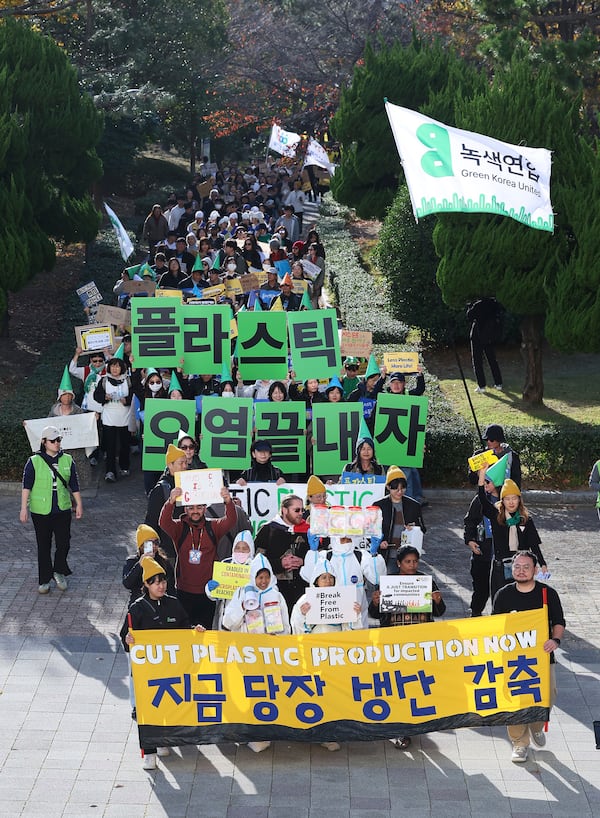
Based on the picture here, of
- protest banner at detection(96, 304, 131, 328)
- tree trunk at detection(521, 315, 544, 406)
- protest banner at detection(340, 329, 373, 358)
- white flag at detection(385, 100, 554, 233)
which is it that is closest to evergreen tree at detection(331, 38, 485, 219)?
tree trunk at detection(521, 315, 544, 406)

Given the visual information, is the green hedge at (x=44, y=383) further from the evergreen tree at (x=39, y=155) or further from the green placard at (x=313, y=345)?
the green placard at (x=313, y=345)

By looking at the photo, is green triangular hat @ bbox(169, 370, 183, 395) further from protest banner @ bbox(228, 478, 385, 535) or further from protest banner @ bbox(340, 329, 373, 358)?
protest banner @ bbox(228, 478, 385, 535)

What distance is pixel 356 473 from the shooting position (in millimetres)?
12375

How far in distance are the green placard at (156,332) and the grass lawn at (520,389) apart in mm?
4708

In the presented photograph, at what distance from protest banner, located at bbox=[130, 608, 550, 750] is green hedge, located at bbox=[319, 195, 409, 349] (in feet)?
34.6

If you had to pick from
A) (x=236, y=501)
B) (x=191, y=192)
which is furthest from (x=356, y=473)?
(x=191, y=192)

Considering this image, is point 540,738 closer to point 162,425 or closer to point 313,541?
point 313,541

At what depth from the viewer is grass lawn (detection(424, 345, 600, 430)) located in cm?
1803

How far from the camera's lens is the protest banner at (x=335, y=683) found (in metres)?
8.88

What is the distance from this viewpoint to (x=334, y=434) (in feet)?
45.9

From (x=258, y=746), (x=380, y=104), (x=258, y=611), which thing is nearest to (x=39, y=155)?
(x=380, y=104)

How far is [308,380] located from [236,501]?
135 inches

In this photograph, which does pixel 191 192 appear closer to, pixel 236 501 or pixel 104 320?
pixel 104 320

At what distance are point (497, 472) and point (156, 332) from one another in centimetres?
542
